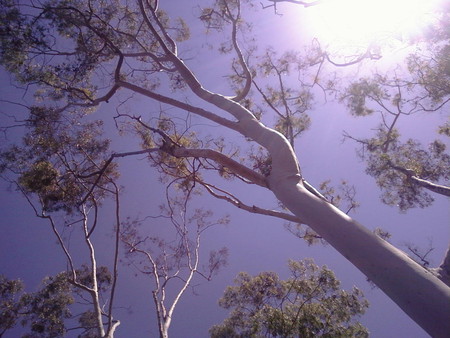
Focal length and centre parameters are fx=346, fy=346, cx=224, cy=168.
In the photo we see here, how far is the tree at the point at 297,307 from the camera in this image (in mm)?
6211

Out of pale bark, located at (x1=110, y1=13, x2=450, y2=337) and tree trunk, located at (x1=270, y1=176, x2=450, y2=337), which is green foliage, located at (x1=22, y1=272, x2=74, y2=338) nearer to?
pale bark, located at (x1=110, y1=13, x2=450, y2=337)

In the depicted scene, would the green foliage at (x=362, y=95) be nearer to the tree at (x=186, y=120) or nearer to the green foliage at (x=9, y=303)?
the tree at (x=186, y=120)

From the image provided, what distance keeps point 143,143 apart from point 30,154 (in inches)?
78.7

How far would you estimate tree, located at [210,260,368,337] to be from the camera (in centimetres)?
621

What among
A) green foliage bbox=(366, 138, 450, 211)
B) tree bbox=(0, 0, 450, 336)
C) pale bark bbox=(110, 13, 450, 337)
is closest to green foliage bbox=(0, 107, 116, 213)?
tree bbox=(0, 0, 450, 336)

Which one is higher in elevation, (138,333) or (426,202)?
(138,333)

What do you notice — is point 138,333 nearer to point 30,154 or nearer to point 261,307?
point 261,307

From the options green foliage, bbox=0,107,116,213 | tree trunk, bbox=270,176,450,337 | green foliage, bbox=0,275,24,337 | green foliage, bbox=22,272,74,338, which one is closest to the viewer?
tree trunk, bbox=270,176,450,337

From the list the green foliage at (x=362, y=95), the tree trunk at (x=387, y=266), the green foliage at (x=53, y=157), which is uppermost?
the green foliage at (x=53, y=157)

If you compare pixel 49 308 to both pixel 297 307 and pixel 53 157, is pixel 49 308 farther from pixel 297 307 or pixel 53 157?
pixel 297 307

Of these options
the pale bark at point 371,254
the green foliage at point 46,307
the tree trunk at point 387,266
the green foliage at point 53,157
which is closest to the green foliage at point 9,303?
the green foliage at point 46,307

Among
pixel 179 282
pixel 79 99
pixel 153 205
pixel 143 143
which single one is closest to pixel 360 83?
pixel 143 143

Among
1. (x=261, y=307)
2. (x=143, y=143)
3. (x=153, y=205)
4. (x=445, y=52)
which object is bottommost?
(x=261, y=307)

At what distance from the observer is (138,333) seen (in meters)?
14.3
